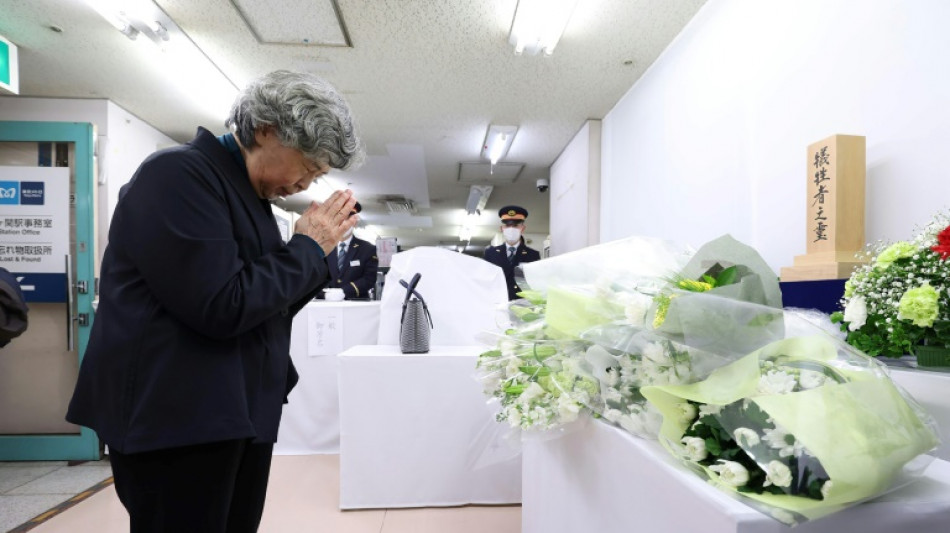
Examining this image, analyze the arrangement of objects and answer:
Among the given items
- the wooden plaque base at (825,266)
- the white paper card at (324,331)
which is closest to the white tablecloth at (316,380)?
the white paper card at (324,331)

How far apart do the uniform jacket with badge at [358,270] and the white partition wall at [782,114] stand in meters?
2.39

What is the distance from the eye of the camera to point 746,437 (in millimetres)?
532

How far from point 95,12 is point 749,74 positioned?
10.9 feet

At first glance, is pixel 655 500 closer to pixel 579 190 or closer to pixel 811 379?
pixel 811 379

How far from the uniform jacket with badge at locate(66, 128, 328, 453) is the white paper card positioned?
2182mm

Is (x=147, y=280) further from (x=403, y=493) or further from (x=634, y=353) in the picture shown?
(x=403, y=493)

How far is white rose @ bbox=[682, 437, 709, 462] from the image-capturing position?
1.93ft

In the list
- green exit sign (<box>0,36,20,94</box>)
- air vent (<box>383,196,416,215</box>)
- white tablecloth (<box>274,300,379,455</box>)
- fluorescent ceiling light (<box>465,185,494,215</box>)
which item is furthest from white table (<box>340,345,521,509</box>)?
air vent (<box>383,196,416,215</box>)

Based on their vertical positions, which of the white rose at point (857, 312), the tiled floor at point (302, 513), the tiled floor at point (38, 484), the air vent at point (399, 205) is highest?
the air vent at point (399, 205)

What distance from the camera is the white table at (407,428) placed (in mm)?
2127

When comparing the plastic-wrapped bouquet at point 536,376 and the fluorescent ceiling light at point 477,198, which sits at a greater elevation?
the fluorescent ceiling light at point 477,198

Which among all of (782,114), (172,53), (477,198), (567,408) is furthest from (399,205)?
(567,408)

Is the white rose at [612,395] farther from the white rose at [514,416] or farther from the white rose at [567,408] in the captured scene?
the white rose at [514,416]

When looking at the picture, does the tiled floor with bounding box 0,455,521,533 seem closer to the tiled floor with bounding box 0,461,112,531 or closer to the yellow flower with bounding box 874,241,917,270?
the tiled floor with bounding box 0,461,112,531
